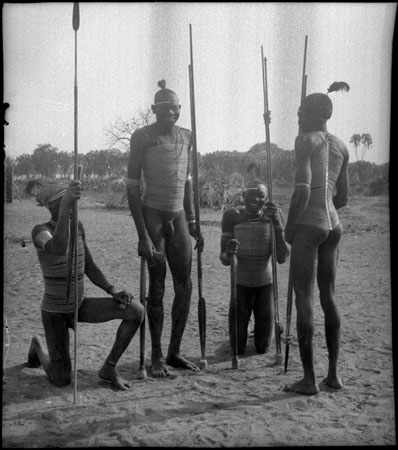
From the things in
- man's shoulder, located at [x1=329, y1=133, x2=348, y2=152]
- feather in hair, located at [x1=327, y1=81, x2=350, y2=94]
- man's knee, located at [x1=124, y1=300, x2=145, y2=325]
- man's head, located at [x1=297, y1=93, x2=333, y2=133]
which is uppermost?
feather in hair, located at [x1=327, y1=81, x2=350, y2=94]

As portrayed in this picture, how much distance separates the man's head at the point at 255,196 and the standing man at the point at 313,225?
66 cm

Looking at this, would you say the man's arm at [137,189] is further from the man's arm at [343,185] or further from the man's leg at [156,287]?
the man's arm at [343,185]

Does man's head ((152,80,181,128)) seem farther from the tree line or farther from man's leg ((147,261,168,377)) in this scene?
man's leg ((147,261,168,377))

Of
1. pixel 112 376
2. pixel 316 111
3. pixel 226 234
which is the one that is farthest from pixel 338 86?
pixel 112 376

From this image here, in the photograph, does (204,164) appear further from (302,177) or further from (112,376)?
(112,376)

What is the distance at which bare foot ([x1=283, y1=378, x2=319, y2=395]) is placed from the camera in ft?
13.5

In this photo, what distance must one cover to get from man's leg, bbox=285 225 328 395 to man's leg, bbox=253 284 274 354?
0.78 meters

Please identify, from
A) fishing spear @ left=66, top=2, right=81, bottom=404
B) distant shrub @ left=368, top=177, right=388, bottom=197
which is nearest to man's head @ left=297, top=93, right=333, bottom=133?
distant shrub @ left=368, top=177, right=388, bottom=197

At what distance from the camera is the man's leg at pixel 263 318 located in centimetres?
493

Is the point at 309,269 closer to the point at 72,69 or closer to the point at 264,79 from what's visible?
the point at 264,79

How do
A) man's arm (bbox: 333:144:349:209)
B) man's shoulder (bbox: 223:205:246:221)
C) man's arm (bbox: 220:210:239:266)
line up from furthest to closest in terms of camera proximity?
man's shoulder (bbox: 223:205:246:221), man's arm (bbox: 220:210:239:266), man's arm (bbox: 333:144:349:209)

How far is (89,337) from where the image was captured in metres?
4.92

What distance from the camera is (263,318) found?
4.97 metres

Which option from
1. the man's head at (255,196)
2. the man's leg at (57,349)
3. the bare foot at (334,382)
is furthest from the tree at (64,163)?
the bare foot at (334,382)
